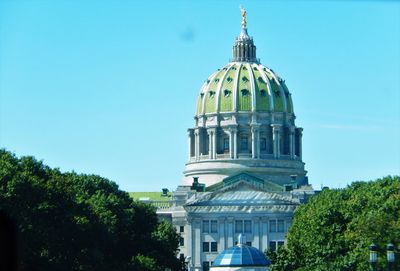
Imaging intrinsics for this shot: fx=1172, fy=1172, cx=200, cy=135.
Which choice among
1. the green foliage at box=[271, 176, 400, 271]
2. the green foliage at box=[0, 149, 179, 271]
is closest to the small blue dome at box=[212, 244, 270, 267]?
the green foliage at box=[271, 176, 400, 271]

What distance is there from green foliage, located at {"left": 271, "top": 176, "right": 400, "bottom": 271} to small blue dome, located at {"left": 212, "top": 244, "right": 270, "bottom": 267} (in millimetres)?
3991

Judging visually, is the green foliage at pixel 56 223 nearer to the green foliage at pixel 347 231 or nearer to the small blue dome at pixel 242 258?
the small blue dome at pixel 242 258

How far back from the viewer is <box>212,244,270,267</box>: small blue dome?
9612 centimetres

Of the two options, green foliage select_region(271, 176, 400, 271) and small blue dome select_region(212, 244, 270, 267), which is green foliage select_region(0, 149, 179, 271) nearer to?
small blue dome select_region(212, 244, 270, 267)

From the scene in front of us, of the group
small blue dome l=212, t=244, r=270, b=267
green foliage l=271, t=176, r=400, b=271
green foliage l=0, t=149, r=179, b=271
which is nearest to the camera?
green foliage l=0, t=149, r=179, b=271

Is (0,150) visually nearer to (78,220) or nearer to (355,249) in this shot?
(78,220)

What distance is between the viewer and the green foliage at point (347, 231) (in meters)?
84.3

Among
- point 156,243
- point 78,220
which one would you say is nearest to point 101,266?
point 78,220

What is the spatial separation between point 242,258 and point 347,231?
355 inches

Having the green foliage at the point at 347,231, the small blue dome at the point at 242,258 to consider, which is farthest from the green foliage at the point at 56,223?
the green foliage at the point at 347,231

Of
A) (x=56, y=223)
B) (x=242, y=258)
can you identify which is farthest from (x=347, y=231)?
(x=56, y=223)

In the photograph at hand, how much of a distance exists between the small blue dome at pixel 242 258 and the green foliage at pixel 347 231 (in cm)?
399

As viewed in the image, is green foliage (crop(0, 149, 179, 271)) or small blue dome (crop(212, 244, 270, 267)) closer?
green foliage (crop(0, 149, 179, 271))

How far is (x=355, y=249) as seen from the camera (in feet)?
289
